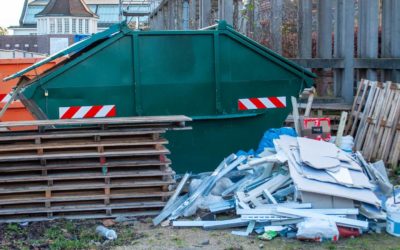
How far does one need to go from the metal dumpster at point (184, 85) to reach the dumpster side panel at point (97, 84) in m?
0.01

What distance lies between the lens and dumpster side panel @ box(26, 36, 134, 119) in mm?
8883

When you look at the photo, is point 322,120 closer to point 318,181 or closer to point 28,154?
point 318,181

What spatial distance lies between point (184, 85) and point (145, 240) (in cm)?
301

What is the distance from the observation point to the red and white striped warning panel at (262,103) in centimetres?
955

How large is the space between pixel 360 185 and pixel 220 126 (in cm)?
271

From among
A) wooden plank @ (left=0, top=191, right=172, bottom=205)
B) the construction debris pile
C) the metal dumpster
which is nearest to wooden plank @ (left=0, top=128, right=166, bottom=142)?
wooden plank @ (left=0, top=191, right=172, bottom=205)

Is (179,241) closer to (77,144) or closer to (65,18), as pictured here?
(77,144)

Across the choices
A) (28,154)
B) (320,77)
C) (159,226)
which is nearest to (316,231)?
(159,226)

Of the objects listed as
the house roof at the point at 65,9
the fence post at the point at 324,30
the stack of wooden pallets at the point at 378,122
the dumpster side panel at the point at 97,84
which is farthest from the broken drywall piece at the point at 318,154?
the house roof at the point at 65,9

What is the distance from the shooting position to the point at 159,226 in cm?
727

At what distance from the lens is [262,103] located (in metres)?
9.68

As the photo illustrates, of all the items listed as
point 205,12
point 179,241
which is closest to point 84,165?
point 179,241

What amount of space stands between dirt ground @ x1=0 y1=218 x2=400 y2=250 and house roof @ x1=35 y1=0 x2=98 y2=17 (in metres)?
59.8

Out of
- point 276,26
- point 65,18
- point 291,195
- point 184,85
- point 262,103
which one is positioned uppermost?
point 65,18
